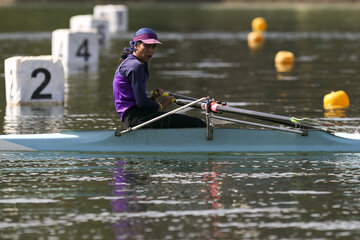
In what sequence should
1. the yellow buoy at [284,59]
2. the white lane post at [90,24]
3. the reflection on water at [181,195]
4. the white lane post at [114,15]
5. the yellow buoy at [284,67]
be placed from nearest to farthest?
the reflection on water at [181,195] < the yellow buoy at [284,67] < the yellow buoy at [284,59] < the white lane post at [90,24] < the white lane post at [114,15]

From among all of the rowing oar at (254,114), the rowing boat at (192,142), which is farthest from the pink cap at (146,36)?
the rowing boat at (192,142)

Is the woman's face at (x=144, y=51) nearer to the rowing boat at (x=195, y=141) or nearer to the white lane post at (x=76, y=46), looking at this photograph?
the rowing boat at (x=195, y=141)

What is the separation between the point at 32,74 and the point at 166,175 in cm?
761

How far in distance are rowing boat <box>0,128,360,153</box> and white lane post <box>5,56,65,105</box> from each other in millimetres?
5809

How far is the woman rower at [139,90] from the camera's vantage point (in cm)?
1189

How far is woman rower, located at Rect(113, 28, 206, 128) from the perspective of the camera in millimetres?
11891

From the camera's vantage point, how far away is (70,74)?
25.1 metres

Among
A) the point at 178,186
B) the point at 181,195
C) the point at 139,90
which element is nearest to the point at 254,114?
the point at 139,90

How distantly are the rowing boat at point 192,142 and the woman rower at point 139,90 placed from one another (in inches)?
9.3

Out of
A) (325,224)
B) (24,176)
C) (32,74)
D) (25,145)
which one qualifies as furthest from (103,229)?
(32,74)

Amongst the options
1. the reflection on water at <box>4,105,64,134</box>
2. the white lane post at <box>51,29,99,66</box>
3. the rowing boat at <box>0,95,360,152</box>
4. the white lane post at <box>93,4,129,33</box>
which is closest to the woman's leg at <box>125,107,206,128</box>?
the rowing boat at <box>0,95,360,152</box>

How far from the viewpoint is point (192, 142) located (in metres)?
12.2

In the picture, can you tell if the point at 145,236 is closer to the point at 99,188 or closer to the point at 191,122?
the point at 99,188

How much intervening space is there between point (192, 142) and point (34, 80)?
663 cm
